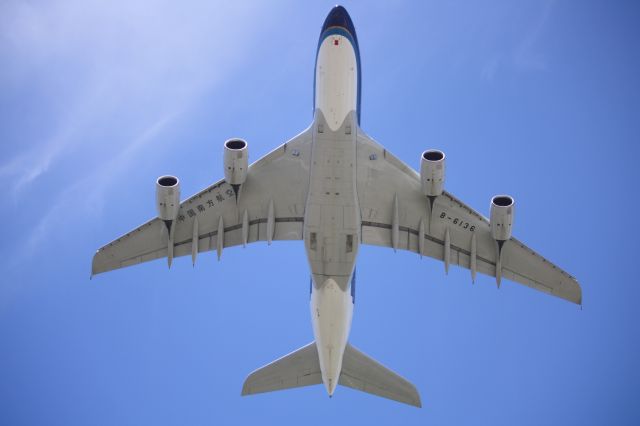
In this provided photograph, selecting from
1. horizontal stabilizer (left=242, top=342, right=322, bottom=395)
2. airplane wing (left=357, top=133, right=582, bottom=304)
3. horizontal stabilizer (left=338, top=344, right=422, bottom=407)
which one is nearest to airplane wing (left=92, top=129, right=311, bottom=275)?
airplane wing (left=357, top=133, right=582, bottom=304)

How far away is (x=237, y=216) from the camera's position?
36.9 meters

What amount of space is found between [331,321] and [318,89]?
29.5 ft

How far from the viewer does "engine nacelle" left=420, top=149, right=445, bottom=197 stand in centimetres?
3450

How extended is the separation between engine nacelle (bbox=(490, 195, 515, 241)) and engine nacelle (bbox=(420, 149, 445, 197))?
7.35 ft

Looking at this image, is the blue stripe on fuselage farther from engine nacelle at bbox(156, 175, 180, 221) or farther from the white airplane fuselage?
engine nacelle at bbox(156, 175, 180, 221)

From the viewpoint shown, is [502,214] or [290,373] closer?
[502,214]

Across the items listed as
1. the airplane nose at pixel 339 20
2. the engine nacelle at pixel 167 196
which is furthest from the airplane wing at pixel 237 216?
the airplane nose at pixel 339 20

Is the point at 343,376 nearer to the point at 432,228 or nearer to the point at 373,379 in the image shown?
the point at 373,379

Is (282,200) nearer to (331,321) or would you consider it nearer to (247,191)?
(247,191)

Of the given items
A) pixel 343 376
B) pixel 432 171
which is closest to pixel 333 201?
pixel 432 171

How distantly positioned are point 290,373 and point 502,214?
11172mm

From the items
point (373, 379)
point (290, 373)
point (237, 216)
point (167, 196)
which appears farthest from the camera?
point (290, 373)

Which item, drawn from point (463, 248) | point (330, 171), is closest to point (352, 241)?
point (330, 171)

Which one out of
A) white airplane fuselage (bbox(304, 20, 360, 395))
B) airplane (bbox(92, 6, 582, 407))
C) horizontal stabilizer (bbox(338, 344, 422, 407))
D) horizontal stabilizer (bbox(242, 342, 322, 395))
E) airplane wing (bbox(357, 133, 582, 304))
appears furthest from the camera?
horizontal stabilizer (bbox(242, 342, 322, 395))
